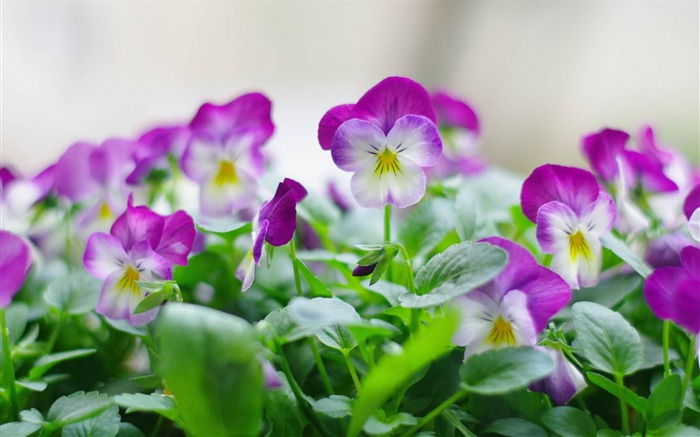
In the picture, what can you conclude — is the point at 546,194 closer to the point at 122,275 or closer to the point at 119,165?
the point at 122,275

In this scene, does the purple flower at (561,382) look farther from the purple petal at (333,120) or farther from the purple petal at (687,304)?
the purple petal at (333,120)

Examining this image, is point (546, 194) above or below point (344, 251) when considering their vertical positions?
above

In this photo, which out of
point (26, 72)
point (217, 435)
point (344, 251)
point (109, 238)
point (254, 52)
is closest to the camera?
point (217, 435)

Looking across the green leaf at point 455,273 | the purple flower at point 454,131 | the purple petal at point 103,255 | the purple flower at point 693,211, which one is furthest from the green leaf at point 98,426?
the purple flower at point 454,131

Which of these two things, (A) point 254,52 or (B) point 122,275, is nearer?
(B) point 122,275

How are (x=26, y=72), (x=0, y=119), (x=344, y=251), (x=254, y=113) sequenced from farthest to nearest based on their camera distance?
(x=26, y=72) → (x=0, y=119) → (x=344, y=251) → (x=254, y=113)

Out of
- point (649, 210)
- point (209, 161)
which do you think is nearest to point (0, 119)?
point (209, 161)
